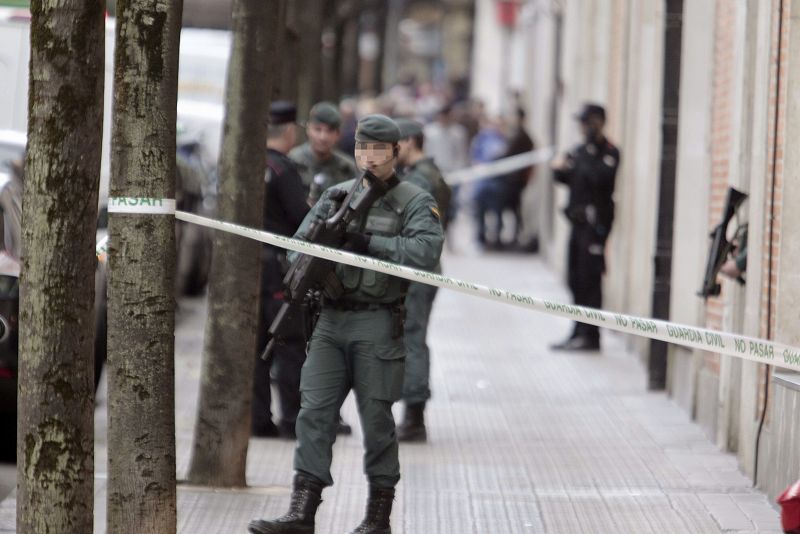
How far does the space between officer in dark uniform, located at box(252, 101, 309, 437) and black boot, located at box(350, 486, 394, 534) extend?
2.48 m

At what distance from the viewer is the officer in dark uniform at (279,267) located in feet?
29.6

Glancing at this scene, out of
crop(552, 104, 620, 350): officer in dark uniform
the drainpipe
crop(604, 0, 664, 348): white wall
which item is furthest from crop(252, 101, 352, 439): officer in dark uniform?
crop(552, 104, 620, 350): officer in dark uniform

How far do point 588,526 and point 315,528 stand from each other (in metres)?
1.24

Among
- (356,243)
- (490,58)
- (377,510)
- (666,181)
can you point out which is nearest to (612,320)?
(356,243)

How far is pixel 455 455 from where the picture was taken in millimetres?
9047

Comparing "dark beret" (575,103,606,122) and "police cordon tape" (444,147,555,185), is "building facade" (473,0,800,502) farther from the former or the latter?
"police cordon tape" (444,147,555,185)

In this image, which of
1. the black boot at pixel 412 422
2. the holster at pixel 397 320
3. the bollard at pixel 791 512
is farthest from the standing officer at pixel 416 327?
the bollard at pixel 791 512

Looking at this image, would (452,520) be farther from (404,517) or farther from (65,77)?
(65,77)

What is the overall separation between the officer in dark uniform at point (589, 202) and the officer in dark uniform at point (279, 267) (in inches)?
173

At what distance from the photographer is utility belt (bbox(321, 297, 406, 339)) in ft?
21.7

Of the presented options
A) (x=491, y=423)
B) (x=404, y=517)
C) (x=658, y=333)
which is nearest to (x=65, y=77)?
(x=658, y=333)

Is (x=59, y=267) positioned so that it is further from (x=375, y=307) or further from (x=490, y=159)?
(x=490, y=159)

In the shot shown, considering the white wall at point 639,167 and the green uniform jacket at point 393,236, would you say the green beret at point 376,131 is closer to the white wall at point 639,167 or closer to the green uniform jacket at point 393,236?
the green uniform jacket at point 393,236

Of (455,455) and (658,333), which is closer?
A: (658,333)
